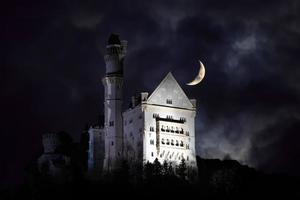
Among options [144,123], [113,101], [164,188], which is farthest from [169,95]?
[164,188]

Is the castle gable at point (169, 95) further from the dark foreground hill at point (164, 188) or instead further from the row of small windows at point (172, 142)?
the dark foreground hill at point (164, 188)

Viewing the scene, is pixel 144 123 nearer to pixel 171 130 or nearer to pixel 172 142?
pixel 171 130

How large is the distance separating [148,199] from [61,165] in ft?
89.3

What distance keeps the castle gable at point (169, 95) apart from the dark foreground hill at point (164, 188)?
495 inches

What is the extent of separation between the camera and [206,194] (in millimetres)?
160250

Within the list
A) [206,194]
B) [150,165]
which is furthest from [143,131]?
[206,194]

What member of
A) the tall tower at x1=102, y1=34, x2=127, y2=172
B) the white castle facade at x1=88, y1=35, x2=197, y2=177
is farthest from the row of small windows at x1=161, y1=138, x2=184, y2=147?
the tall tower at x1=102, y1=34, x2=127, y2=172

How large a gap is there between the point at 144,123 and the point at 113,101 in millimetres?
A: 8241

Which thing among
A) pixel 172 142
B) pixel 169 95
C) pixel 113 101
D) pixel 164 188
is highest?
pixel 169 95

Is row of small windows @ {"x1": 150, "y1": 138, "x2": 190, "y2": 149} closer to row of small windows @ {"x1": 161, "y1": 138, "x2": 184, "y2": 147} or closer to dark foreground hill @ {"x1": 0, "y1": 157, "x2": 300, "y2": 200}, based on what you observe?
row of small windows @ {"x1": 161, "y1": 138, "x2": 184, "y2": 147}

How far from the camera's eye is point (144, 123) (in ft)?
568

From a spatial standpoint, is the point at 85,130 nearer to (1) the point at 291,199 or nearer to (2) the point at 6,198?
(2) the point at 6,198

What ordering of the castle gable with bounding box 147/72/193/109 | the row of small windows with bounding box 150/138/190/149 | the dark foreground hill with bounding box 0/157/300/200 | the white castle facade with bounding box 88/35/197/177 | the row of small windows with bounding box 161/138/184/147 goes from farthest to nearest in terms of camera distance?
the castle gable with bounding box 147/72/193/109, the row of small windows with bounding box 161/138/184/147, the row of small windows with bounding box 150/138/190/149, the white castle facade with bounding box 88/35/197/177, the dark foreground hill with bounding box 0/157/300/200

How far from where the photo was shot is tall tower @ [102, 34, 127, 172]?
17612 centimetres
